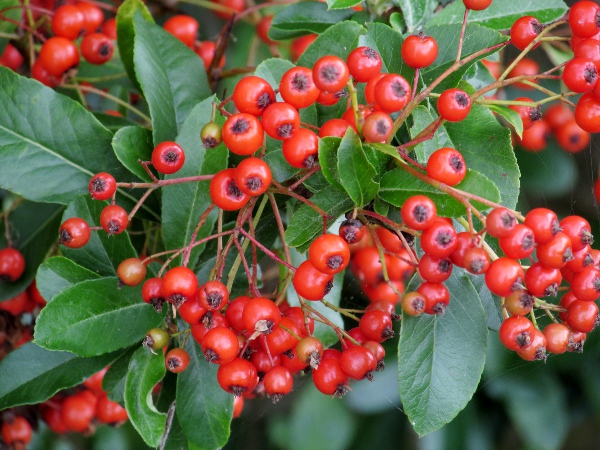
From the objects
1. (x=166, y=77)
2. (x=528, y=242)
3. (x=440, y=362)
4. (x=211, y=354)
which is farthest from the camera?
(x=166, y=77)

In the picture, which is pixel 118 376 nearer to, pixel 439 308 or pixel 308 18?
pixel 439 308

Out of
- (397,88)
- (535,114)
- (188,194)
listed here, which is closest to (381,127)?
(397,88)

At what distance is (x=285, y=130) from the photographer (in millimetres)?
1003

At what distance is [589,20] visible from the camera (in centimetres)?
111

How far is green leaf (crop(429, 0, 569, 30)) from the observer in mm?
1511

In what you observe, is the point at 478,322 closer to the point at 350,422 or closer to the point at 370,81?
the point at 370,81

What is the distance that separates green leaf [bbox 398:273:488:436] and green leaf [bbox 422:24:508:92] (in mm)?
399

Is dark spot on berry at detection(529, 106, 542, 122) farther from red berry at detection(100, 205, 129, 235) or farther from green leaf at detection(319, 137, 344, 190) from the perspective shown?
red berry at detection(100, 205, 129, 235)

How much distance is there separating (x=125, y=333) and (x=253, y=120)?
0.51 m

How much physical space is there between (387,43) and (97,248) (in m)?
0.70

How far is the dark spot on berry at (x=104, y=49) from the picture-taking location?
1.64 metres

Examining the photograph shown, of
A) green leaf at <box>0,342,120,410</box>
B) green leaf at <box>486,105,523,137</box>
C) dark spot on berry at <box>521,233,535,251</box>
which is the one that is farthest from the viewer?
green leaf at <box>0,342,120,410</box>

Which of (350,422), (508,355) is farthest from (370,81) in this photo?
(350,422)

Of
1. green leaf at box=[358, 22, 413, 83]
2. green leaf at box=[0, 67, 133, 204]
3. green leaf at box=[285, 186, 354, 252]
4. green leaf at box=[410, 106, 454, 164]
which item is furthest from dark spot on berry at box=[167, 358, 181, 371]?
green leaf at box=[358, 22, 413, 83]
